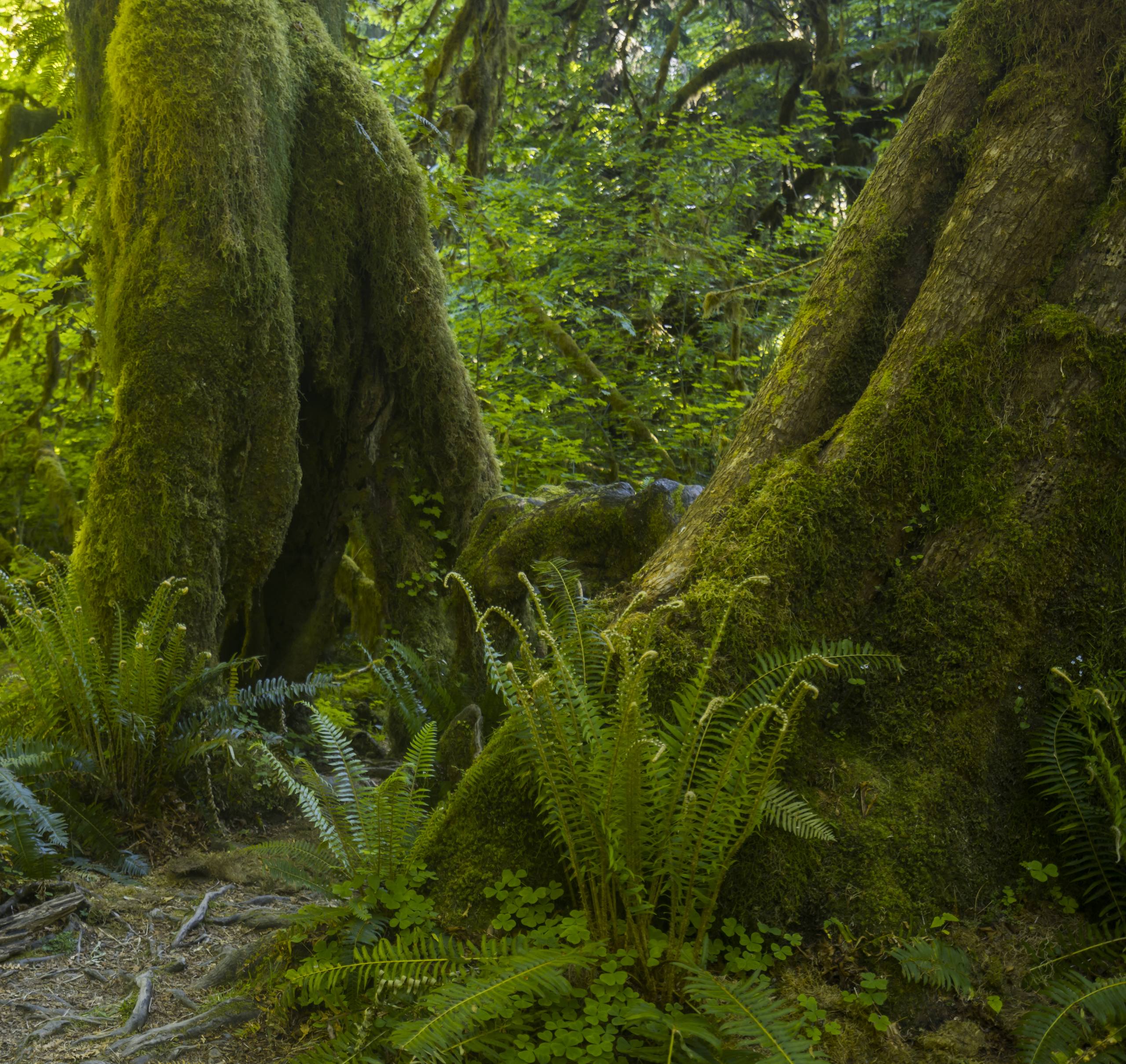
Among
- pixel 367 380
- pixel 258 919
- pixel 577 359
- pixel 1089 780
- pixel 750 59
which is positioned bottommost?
pixel 258 919

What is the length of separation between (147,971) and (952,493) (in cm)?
336

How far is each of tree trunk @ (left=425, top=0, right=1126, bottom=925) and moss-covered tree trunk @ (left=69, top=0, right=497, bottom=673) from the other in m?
2.92

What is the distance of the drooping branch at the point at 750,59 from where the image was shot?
12.0 metres

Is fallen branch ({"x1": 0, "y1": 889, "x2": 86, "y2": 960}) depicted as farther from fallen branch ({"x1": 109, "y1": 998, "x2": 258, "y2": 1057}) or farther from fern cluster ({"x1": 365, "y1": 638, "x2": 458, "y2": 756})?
fern cluster ({"x1": 365, "y1": 638, "x2": 458, "y2": 756})

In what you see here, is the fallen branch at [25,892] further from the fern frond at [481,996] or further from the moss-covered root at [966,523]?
the moss-covered root at [966,523]

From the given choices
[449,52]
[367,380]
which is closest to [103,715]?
[367,380]

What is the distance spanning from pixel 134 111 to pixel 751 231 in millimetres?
9327

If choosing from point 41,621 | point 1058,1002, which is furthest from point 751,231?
point 1058,1002

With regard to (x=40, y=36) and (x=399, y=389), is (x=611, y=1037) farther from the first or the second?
(x=40, y=36)

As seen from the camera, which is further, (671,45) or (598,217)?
(671,45)

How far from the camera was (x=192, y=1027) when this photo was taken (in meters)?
2.67

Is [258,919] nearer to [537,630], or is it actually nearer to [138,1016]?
[138,1016]

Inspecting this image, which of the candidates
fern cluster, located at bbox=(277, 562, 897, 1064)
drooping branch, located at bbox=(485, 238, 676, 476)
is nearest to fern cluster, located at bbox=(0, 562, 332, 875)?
fern cluster, located at bbox=(277, 562, 897, 1064)

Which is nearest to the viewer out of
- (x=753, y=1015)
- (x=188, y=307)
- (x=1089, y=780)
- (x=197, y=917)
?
(x=753, y=1015)
